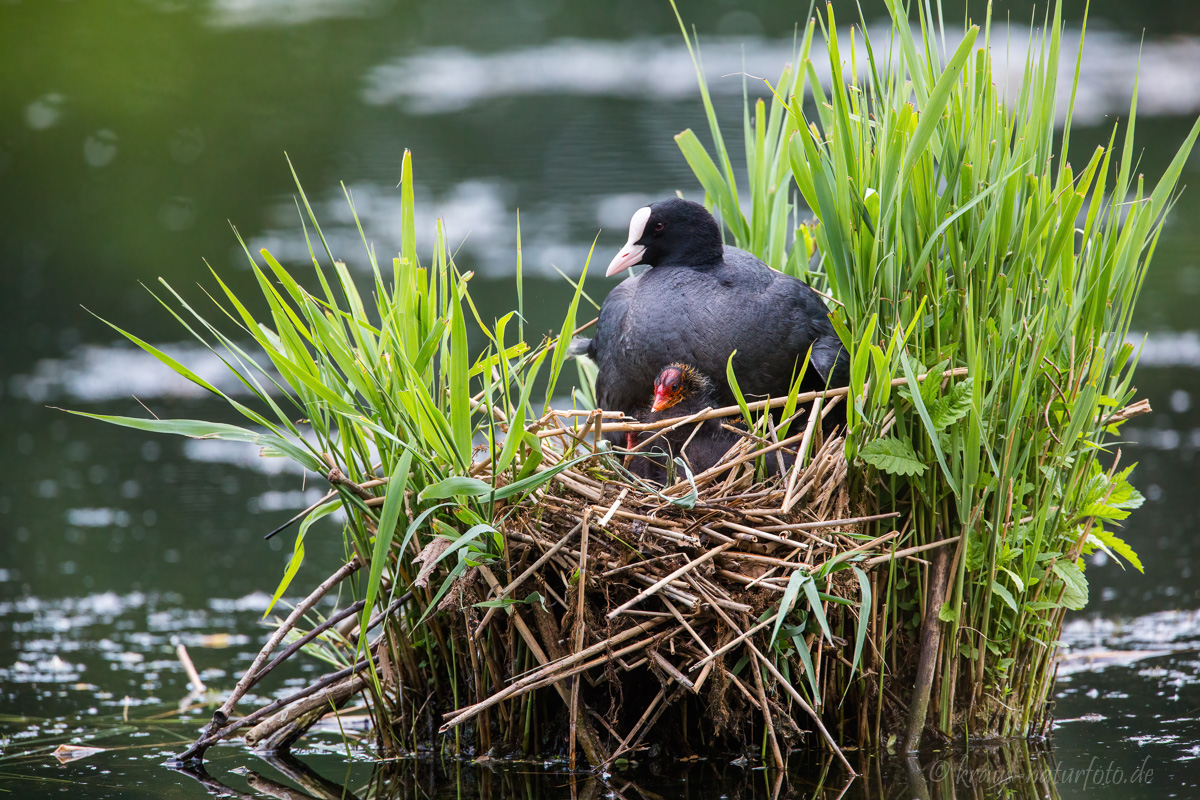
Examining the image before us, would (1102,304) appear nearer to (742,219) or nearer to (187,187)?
(742,219)

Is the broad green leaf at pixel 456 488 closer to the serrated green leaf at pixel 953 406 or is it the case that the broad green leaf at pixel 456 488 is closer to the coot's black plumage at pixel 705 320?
the coot's black plumage at pixel 705 320

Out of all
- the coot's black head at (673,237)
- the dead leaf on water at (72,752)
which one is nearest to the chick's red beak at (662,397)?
the coot's black head at (673,237)

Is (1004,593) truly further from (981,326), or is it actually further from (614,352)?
(614,352)

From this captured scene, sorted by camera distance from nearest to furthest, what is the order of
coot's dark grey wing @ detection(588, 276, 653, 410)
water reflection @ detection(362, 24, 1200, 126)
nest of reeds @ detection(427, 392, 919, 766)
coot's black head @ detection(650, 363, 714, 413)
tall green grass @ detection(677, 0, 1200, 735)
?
nest of reeds @ detection(427, 392, 919, 766) → tall green grass @ detection(677, 0, 1200, 735) → coot's black head @ detection(650, 363, 714, 413) → coot's dark grey wing @ detection(588, 276, 653, 410) → water reflection @ detection(362, 24, 1200, 126)

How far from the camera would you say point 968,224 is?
2693 millimetres

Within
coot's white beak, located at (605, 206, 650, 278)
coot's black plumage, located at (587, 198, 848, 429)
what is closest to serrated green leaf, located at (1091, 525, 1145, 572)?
coot's black plumage, located at (587, 198, 848, 429)

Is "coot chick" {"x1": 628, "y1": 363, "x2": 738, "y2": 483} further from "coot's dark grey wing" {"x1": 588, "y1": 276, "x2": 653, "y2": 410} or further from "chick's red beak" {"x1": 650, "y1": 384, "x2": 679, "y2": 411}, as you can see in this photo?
"coot's dark grey wing" {"x1": 588, "y1": 276, "x2": 653, "y2": 410}

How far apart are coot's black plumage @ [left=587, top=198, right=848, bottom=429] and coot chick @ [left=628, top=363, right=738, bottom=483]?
0.04 meters

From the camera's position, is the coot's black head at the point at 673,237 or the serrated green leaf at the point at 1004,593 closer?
the serrated green leaf at the point at 1004,593

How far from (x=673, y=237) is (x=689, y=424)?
0.53m

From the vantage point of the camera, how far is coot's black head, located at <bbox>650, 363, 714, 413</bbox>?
9.55 feet

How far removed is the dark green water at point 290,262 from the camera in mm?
2936

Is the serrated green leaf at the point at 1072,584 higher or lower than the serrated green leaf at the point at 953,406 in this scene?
lower

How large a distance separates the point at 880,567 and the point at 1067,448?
1.58ft
